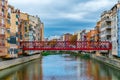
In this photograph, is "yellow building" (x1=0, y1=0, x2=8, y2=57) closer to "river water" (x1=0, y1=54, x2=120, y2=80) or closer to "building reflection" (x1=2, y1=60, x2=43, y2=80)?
"river water" (x1=0, y1=54, x2=120, y2=80)

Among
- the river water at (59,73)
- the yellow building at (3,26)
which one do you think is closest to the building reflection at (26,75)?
the river water at (59,73)

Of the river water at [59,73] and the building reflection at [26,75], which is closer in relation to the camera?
the building reflection at [26,75]

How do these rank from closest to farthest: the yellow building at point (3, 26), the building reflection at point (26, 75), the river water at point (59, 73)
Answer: the building reflection at point (26, 75), the river water at point (59, 73), the yellow building at point (3, 26)

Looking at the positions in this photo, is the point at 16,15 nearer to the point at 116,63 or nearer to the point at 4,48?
the point at 4,48

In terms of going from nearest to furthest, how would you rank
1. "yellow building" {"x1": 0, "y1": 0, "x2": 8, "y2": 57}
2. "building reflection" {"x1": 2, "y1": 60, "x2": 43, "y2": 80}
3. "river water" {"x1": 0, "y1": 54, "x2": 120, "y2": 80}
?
"building reflection" {"x1": 2, "y1": 60, "x2": 43, "y2": 80} → "river water" {"x1": 0, "y1": 54, "x2": 120, "y2": 80} → "yellow building" {"x1": 0, "y1": 0, "x2": 8, "y2": 57}

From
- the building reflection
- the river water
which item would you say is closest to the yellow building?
the river water

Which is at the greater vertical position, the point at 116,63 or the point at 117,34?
the point at 117,34

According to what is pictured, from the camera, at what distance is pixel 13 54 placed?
75625 mm

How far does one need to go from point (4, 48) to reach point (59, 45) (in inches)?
1243

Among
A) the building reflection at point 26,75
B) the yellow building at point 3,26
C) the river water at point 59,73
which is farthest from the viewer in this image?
the yellow building at point 3,26

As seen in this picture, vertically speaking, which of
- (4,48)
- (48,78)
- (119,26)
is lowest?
(48,78)

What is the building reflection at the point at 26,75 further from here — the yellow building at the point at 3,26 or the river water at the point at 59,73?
the yellow building at the point at 3,26

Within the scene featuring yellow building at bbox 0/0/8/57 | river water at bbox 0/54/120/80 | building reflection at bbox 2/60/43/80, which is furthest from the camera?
yellow building at bbox 0/0/8/57

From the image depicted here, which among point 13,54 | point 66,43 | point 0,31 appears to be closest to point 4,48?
point 0,31
